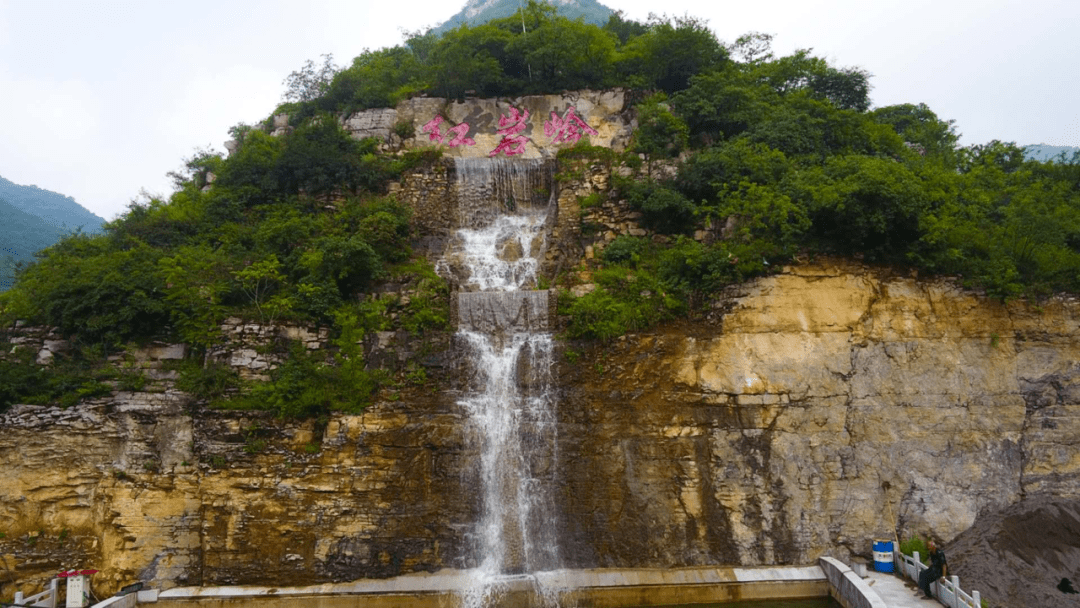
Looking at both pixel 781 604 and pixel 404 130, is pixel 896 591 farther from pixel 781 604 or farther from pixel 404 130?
pixel 404 130

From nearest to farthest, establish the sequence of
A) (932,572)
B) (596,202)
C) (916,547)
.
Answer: (932,572) → (916,547) → (596,202)

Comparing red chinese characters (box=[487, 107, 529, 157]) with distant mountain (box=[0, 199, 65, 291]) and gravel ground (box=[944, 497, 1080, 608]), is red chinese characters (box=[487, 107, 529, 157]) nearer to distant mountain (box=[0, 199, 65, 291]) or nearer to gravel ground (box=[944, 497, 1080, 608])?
gravel ground (box=[944, 497, 1080, 608])

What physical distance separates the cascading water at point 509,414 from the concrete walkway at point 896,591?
590cm

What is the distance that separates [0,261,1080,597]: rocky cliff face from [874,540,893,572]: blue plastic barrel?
1.54ft

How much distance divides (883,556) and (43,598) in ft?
52.5

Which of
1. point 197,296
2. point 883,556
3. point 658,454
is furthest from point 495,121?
point 883,556

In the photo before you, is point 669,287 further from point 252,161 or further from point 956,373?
point 252,161

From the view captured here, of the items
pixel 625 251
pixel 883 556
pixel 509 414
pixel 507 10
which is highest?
pixel 507 10

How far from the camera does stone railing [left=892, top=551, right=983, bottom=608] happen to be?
9.79 m

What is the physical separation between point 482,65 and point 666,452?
1552cm

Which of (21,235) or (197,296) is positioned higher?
(21,235)

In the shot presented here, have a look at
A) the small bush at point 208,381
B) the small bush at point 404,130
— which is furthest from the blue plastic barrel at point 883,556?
the small bush at point 404,130

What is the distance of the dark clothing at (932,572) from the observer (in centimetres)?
1065

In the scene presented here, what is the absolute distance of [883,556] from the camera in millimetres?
12273
